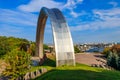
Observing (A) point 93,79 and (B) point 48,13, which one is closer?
(A) point 93,79

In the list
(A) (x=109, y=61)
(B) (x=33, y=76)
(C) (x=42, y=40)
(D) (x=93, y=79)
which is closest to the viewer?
(D) (x=93, y=79)

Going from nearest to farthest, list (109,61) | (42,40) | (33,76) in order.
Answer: (33,76) < (109,61) < (42,40)

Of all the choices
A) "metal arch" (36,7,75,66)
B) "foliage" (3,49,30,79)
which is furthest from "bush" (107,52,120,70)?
"foliage" (3,49,30,79)

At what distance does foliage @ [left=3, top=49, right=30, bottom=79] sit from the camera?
2598cm

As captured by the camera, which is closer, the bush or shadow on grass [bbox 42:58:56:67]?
shadow on grass [bbox 42:58:56:67]

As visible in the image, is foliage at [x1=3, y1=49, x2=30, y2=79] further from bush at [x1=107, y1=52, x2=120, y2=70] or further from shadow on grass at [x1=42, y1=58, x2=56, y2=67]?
bush at [x1=107, y1=52, x2=120, y2=70]

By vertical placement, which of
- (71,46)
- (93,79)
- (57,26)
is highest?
(57,26)

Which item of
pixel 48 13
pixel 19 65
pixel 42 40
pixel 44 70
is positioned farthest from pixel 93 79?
pixel 42 40

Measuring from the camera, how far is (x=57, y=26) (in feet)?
92.2

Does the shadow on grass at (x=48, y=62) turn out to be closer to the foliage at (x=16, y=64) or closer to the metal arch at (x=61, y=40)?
the metal arch at (x=61, y=40)

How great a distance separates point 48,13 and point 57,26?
256 centimetres

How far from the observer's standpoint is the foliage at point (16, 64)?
25984mm

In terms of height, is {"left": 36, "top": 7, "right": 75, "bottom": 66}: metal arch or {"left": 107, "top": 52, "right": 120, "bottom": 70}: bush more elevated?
{"left": 36, "top": 7, "right": 75, "bottom": 66}: metal arch

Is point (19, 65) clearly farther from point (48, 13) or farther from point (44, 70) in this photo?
point (48, 13)
